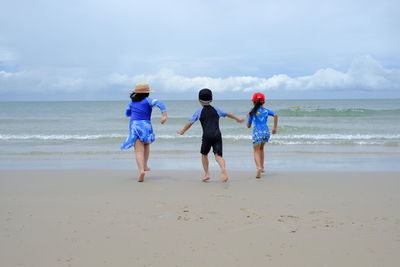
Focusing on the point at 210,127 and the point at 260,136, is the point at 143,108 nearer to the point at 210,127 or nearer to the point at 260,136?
the point at 210,127

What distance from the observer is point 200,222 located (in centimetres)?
406

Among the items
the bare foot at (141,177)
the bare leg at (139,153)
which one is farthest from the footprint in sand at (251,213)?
the bare leg at (139,153)

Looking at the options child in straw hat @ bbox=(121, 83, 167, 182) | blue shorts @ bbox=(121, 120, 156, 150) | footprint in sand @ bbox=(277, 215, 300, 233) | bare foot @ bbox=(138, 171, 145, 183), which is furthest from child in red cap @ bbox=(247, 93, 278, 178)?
footprint in sand @ bbox=(277, 215, 300, 233)

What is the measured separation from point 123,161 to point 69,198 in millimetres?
4029

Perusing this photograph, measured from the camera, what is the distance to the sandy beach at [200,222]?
3189mm

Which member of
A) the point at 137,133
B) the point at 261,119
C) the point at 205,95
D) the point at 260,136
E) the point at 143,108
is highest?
the point at 205,95

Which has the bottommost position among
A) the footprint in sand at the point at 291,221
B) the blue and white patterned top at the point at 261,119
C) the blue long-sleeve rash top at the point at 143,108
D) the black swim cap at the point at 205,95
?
the footprint in sand at the point at 291,221

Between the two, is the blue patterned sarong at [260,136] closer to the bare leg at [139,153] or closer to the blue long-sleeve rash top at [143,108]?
the blue long-sleeve rash top at [143,108]

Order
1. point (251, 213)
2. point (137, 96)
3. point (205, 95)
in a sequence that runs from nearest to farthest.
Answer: point (251, 213) → point (205, 95) → point (137, 96)

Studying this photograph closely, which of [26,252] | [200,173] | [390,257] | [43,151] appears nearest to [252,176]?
[200,173]

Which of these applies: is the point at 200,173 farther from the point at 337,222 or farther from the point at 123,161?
the point at 337,222

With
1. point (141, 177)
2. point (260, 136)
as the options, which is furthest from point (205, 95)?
point (141, 177)

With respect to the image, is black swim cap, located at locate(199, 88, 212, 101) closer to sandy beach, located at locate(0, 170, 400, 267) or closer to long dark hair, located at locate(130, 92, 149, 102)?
long dark hair, located at locate(130, 92, 149, 102)

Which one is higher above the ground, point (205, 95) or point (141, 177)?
point (205, 95)
